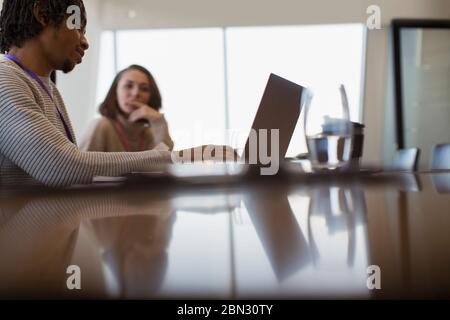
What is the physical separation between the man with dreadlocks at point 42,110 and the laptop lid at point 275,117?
65mm

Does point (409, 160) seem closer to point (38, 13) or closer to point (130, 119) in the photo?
point (130, 119)

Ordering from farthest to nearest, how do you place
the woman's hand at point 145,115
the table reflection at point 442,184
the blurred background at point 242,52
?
the blurred background at point 242,52, the woman's hand at point 145,115, the table reflection at point 442,184

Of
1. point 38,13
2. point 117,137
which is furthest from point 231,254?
point 117,137

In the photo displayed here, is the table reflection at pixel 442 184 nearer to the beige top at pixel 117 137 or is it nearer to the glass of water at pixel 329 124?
the glass of water at pixel 329 124

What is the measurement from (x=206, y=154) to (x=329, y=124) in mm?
293

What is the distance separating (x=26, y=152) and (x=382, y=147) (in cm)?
371

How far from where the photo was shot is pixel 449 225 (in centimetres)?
21

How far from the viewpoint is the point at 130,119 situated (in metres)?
2.00


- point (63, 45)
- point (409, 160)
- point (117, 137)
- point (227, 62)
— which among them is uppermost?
point (227, 62)

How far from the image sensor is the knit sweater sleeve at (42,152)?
74cm

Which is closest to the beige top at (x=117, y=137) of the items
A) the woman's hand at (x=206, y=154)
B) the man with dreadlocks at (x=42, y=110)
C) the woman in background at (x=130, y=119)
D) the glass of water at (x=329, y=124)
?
the woman in background at (x=130, y=119)

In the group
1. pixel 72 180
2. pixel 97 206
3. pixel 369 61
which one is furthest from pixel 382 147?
pixel 97 206
